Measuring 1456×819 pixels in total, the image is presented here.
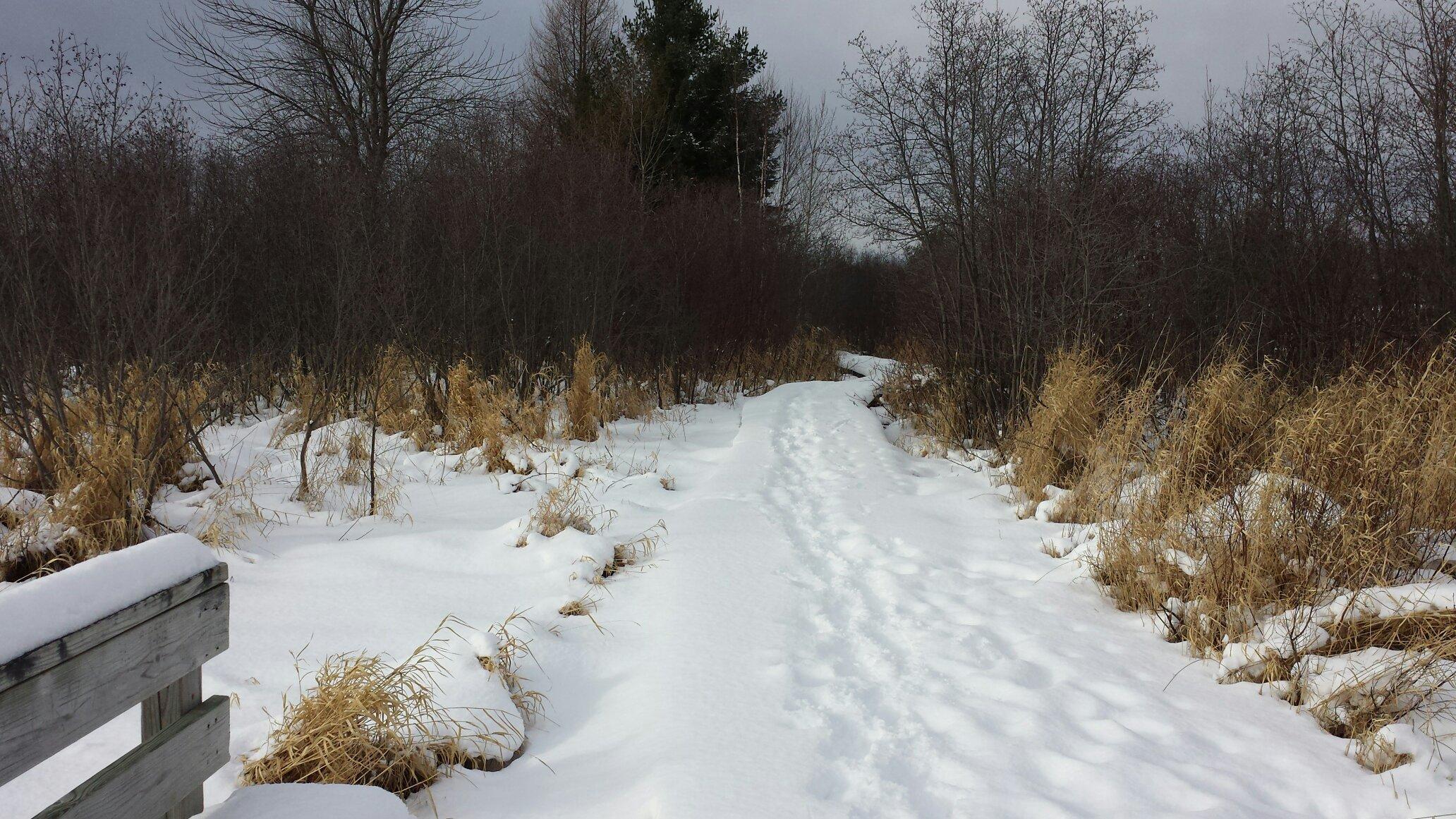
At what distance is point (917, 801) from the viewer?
7.05 ft

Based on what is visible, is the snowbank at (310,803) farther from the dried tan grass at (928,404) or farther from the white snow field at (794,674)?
the dried tan grass at (928,404)

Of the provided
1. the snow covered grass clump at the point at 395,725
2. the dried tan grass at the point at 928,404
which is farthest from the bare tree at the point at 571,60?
the snow covered grass clump at the point at 395,725

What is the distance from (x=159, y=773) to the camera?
1587mm

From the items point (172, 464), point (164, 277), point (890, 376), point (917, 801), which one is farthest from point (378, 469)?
point (890, 376)

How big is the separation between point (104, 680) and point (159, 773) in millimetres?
303

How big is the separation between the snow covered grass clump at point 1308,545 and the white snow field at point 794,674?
16cm

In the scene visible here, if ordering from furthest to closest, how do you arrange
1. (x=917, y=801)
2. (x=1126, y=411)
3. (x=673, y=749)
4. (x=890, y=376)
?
(x=890, y=376), (x=1126, y=411), (x=673, y=749), (x=917, y=801)

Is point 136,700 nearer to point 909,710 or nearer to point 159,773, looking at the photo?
point 159,773

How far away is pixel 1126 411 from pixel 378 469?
535cm

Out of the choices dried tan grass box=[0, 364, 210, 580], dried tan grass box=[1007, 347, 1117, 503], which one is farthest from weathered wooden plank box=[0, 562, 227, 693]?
dried tan grass box=[1007, 347, 1117, 503]

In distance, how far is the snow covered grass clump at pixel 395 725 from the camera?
7.20 ft

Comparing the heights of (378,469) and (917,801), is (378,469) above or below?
above

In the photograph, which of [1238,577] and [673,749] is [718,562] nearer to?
[673,749]

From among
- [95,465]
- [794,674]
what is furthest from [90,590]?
[95,465]
